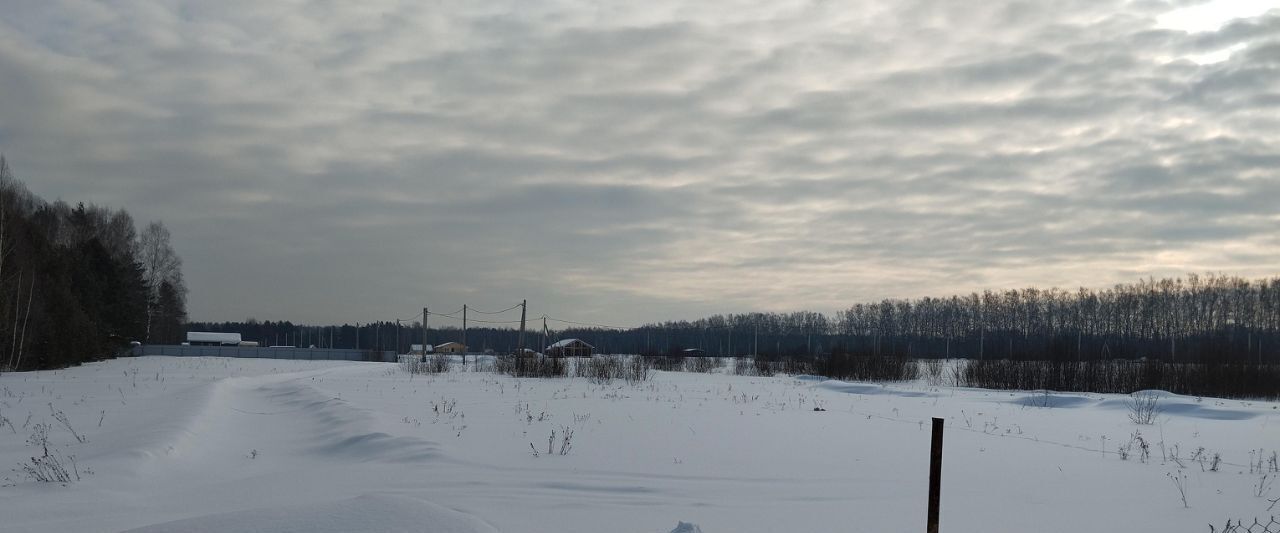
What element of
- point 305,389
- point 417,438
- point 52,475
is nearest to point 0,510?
point 52,475

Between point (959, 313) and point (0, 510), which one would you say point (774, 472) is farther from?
point (959, 313)

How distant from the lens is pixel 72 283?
43.1 metres

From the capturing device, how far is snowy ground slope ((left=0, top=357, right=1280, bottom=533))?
22.2 feet

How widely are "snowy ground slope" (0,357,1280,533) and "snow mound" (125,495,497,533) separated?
0.07 feet

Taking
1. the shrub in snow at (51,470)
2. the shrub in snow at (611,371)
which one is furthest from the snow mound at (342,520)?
the shrub in snow at (611,371)

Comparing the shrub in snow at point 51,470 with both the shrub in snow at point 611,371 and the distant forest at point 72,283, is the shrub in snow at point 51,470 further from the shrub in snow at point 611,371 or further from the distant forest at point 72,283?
the distant forest at point 72,283

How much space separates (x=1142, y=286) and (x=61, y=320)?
104 m

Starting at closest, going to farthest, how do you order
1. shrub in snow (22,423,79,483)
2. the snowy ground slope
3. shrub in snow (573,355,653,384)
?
the snowy ground slope → shrub in snow (22,423,79,483) → shrub in snow (573,355,653,384)

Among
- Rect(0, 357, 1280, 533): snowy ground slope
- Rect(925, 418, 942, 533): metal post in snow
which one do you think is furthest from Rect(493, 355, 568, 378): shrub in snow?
Rect(925, 418, 942, 533): metal post in snow

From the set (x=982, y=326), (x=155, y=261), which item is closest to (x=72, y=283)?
(x=155, y=261)

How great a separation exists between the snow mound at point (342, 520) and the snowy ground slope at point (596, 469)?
0.07 ft

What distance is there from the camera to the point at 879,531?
21.9ft

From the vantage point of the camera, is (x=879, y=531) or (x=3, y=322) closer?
(x=879, y=531)

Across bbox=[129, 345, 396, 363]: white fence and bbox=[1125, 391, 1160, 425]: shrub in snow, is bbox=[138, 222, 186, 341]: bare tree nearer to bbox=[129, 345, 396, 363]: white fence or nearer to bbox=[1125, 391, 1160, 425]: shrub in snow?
bbox=[129, 345, 396, 363]: white fence
